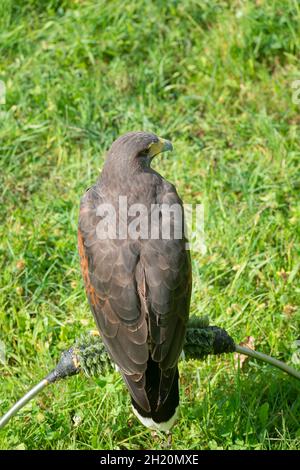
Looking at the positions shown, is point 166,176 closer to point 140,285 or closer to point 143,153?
point 143,153

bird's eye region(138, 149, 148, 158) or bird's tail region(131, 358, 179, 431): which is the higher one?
bird's eye region(138, 149, 148, 158)

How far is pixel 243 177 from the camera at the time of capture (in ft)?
23.2

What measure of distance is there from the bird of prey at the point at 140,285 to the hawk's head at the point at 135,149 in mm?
19

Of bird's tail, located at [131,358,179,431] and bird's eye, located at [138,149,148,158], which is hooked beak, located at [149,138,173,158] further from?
bird's tail, located at [131,358,179,431]

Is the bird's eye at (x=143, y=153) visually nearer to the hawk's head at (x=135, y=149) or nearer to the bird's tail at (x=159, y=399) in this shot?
the hawk's head at (x=135, y=149)

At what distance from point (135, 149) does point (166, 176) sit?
2.13 m

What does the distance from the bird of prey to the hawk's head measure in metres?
0.02

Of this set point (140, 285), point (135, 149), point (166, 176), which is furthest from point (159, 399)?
point (166, 176)

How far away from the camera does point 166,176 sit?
7172 millimetres

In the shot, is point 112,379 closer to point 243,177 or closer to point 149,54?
point 243,177

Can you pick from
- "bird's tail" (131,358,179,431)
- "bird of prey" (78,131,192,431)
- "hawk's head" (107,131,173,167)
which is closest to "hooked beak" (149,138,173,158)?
"hawk's head" (107,131,173,167)

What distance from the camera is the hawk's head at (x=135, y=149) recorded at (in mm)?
5037

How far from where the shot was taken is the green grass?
5504mm
